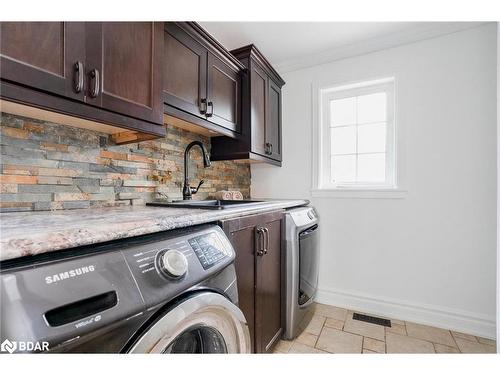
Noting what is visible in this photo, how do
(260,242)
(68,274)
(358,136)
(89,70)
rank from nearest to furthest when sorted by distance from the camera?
1. (68,274)
2. (89,70)
3. (260,242)
4. (358,136)

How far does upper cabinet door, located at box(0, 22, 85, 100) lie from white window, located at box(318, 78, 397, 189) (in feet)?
6.69

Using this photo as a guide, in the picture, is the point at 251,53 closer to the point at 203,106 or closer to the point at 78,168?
the point at 203,106

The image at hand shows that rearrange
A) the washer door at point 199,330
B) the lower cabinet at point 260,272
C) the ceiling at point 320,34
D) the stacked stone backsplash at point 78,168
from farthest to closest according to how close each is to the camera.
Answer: the ceiling at point 320,34 < the lower cabinet at point 260,272 < the stacked stone backsplash at point 78,168 < the washer door at point 199,330

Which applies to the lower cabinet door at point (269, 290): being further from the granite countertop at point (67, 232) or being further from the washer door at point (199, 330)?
the granite countertop at point (67, 232)

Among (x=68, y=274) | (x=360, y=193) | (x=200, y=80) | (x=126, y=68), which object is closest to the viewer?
(x=68, y=274)

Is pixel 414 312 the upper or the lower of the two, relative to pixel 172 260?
lower

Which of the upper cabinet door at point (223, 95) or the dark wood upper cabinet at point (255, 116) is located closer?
the upper cabinet door at point (223, 95)

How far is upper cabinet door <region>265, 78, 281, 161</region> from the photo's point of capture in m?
2.28

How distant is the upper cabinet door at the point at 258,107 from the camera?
2.02 m

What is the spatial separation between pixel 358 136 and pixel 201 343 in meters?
2.18

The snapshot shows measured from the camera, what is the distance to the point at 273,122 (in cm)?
241

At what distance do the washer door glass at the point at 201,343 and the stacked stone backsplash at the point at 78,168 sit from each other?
0.86 metres

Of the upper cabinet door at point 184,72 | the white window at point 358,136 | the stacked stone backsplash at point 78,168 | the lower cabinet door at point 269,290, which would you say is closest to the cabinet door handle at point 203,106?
the upper cabinet door at point 184,72

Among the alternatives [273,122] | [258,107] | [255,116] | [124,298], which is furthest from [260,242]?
[273,122]
